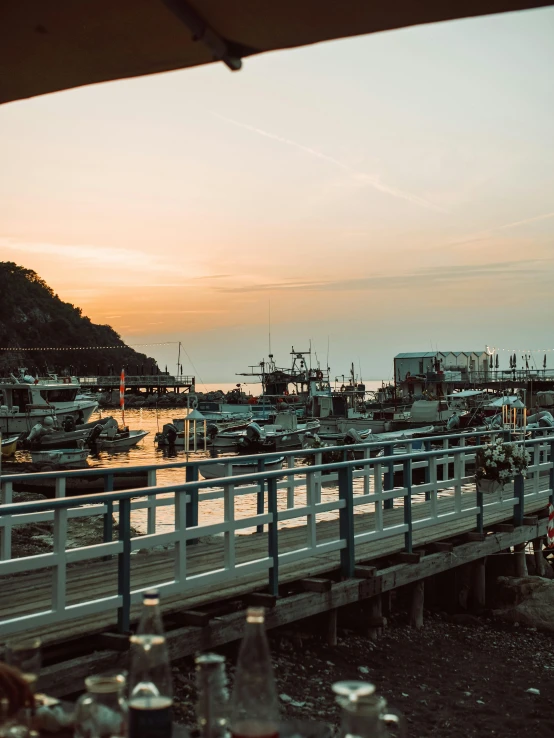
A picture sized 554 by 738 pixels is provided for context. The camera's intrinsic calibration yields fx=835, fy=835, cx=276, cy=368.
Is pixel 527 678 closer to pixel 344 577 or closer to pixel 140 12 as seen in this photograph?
pixel 344 577

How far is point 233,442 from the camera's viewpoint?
55719mm

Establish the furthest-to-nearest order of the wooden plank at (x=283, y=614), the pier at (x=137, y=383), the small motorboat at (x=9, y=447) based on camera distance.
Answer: the pier at (x=137, y=383) → the small motorboat at (x=9, y=447) → the wooden plank at (x=283, y=614)

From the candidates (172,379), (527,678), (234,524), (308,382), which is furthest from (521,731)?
(172,379)

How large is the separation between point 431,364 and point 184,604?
331 ft

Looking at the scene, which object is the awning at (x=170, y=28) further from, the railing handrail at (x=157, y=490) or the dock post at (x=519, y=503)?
the dock post at (x=519, y=503)

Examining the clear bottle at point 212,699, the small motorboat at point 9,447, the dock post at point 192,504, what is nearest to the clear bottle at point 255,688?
the clear bottle at point 212,699

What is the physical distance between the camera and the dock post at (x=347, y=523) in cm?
995

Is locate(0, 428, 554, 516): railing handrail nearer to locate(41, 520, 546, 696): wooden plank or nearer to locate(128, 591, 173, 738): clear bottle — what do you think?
locate(41, 520, 546, 696): wooden plank

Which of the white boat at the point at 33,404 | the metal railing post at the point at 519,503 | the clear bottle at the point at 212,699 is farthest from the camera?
the white boat at the point at 33,404

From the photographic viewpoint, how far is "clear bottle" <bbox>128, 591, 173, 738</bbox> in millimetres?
2457

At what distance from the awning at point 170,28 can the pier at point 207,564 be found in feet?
13.2

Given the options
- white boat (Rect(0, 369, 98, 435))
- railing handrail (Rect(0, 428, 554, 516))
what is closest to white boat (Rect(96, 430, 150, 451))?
white boat (Rect(0, 369, 98, 435))

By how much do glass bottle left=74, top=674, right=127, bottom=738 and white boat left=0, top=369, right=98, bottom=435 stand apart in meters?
60.2

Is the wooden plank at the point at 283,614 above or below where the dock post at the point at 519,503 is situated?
below
